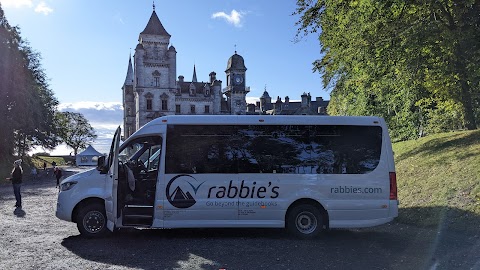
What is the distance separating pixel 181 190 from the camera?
28.6 ft

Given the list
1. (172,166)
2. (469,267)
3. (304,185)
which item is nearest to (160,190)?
(172,166)

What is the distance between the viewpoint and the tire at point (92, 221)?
8.91 metres

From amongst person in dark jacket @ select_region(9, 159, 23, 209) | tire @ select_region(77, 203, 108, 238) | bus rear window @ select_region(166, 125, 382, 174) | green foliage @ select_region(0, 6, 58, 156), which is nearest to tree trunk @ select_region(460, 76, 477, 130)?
bus rear window @ select_region(166, 125, 382, 174)

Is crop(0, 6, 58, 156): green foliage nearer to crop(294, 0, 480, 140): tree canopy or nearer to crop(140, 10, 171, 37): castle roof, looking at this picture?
crop(294, 0, 480, 140): tree canopy

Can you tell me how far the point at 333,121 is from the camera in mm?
9094

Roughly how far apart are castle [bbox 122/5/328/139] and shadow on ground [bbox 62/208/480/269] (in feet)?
207

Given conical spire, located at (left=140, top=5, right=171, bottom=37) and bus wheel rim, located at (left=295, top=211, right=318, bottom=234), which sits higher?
conical spire, located at (left=140, top=5, right=171, bottom=37)

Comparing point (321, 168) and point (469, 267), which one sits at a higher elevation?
point (321, 168)

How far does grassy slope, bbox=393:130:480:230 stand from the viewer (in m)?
9.67

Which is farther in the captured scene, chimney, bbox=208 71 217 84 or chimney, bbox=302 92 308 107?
chimney, bbox=302 92 308 107

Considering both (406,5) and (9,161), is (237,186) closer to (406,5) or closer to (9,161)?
(406,5)

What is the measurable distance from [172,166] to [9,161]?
36.4 m

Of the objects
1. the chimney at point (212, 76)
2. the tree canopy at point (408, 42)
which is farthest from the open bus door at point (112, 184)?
the chimney at point (212, 76)

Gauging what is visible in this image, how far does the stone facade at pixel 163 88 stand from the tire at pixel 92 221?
71.4 m
